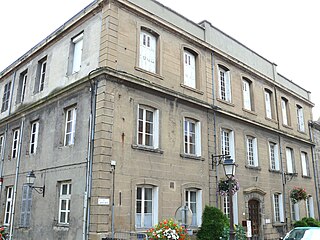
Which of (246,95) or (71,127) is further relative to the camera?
(246,95)

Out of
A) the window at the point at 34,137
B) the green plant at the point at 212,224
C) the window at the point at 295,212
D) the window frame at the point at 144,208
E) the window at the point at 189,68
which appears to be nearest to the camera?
the window frame at the point at 144,208

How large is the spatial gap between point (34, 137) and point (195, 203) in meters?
7.99

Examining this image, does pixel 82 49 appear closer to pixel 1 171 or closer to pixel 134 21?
pixel 134 21

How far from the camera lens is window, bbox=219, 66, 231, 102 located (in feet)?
57.5

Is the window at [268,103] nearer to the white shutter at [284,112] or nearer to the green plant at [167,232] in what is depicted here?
the white shutter at [284,112]

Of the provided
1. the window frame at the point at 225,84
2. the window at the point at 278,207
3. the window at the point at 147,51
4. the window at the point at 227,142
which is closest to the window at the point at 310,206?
the window at the point at 278,207

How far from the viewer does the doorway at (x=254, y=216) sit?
1717 centimetres

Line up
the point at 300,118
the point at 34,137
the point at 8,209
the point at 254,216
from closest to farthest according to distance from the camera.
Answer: the point at 34,137 < the point at 8,209 < the point at 254,216 < the point at 300,118

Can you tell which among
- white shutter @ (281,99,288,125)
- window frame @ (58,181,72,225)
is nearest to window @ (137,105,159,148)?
window frame @ (58,181,72,225)

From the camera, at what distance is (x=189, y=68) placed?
52.0 feet

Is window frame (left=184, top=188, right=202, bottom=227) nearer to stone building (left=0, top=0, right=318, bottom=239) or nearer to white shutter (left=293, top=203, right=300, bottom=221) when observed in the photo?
stone building (left=0, top=0, right=318, bottom=239)

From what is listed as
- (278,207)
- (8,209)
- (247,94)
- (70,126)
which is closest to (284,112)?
(247,94)

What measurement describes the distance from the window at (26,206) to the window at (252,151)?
11.1m

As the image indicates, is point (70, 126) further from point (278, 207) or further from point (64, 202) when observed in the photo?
point (278, 207)
